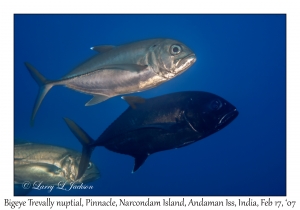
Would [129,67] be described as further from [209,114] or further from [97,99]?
[209,114]

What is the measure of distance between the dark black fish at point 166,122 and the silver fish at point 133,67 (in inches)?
14.6

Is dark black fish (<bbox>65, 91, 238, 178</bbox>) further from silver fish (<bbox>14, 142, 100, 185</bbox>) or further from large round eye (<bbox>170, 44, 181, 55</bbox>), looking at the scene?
silver fish (<bbox>14, 142, 100, 185</bbox>)

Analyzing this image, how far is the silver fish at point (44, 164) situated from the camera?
3982 millimetres

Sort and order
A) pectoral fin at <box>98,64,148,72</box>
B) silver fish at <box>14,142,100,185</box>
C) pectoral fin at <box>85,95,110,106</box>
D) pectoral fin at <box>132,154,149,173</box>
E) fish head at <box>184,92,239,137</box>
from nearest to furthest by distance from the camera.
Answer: fish head at <box>184,92,239,137</box>, pectoral fin at <box>132,154,149,173</box>, pectoral fin at <box>98,64,148,72</box>, pectoral fin at <box>85,95,110,106</box>, silver fish at <box>14,142,100,185</box>

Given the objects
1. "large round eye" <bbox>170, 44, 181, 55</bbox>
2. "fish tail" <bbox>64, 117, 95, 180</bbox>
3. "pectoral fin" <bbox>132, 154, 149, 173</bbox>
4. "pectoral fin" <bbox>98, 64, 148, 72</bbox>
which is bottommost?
"pectoral fin" <bbox>132, 154, 149, 173</bbox>

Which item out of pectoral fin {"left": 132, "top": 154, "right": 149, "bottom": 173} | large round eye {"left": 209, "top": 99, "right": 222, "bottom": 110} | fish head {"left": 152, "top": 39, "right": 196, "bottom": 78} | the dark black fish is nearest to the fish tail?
the dark black fish

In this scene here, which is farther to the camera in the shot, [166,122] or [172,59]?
[172,59]

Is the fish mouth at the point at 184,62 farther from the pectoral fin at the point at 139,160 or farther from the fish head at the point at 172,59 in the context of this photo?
the pectoral fin at the point at 139,160

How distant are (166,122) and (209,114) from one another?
490mm

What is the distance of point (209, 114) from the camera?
8.96ft

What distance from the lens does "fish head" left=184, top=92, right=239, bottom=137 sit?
107 inches

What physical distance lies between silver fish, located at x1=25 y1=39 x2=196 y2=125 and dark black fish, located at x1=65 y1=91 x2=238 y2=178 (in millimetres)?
372

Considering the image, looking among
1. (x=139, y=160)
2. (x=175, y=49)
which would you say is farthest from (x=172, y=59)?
(x=139, y=160)
